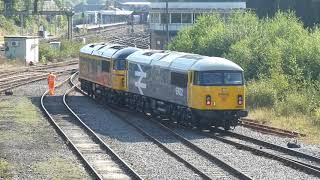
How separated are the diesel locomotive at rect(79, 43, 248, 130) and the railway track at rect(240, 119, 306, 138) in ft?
3.10

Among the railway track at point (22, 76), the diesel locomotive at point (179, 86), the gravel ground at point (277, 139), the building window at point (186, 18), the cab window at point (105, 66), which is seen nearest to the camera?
the gravel ground at point (277, 139)

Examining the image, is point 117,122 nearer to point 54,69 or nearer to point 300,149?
point 300,149

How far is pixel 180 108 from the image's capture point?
86.5 ft

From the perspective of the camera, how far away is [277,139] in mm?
22688

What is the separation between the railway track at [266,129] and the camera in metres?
23.5

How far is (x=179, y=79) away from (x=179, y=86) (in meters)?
0.30

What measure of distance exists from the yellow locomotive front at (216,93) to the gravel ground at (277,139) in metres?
0.67

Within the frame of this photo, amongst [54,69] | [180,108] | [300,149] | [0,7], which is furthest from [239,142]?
[0,7]

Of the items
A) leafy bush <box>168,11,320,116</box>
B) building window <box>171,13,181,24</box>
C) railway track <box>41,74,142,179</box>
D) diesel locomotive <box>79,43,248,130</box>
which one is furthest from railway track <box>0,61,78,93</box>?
building window <box>171,13,181,24</box>

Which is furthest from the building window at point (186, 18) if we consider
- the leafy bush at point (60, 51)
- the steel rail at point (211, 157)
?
the steel rail at point (211, 157)

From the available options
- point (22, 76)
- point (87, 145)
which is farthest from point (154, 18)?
point (87, 145)

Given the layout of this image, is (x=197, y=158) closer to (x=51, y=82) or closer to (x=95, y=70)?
(x=95, y=70)

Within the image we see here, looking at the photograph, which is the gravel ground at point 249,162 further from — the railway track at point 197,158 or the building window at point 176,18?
the building window at point 176,18

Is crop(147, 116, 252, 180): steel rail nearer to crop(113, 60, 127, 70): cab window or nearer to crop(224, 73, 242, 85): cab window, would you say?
crop(224, 73, 242, 85): cab window
